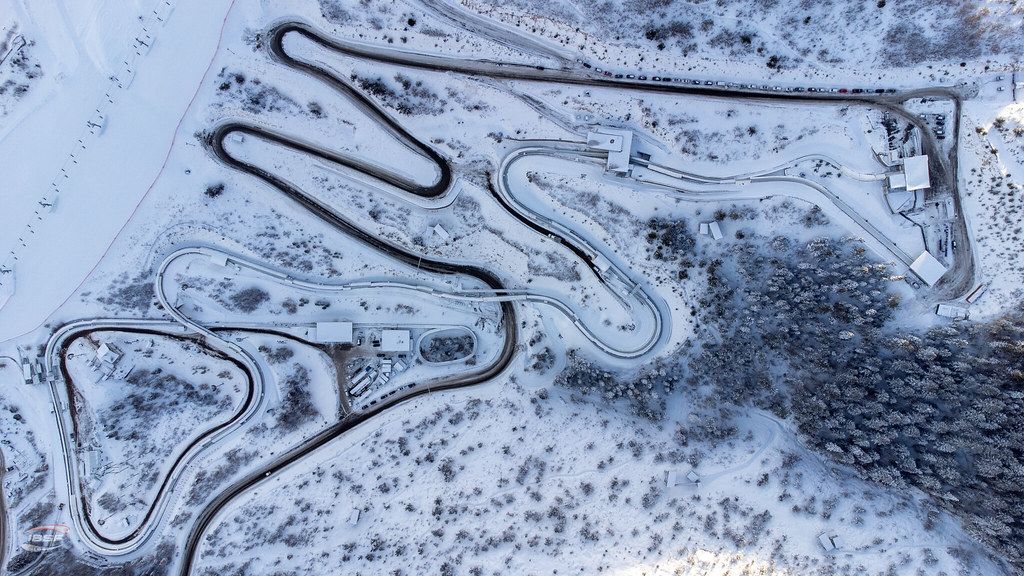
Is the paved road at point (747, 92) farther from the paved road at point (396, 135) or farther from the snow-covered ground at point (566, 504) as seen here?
the snow-covered ground at point (566, 504)

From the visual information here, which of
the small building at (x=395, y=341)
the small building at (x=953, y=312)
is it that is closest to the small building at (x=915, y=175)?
the small building at (x=953, y=312)

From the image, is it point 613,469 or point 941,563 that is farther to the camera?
point 613,469

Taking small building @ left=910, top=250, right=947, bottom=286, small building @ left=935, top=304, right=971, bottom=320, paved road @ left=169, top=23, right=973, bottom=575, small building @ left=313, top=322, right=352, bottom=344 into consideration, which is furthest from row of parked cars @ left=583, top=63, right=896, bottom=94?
small building @ left=313, top=322, right=352, bottom=344

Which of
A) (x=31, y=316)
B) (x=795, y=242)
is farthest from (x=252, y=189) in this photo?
(x=795, y=242)

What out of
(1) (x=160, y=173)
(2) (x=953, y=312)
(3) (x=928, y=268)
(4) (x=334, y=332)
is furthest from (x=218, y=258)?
→ (2) (x=953, y=312)

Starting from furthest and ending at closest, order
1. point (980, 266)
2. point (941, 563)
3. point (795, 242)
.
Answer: point (795, 242), point (980, 266), point (941, 563)

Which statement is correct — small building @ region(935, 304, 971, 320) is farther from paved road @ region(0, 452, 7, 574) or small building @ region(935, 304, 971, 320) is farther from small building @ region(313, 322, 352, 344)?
paved road @ region(0, 452, 7, 574)

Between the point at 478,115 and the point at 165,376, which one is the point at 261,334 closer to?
the point at 165,376
